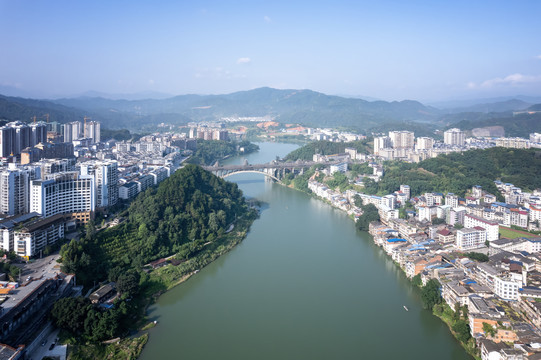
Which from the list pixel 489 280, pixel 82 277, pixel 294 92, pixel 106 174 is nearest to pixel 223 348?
pixel 82 277

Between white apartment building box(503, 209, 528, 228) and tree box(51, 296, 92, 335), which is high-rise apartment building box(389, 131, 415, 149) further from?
tree box(51, 296, 92, 335)

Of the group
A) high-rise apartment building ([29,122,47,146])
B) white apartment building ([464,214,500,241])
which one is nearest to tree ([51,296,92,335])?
white apartment building ([464,214,500,241])

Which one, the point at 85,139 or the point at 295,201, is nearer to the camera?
the point at 295,201

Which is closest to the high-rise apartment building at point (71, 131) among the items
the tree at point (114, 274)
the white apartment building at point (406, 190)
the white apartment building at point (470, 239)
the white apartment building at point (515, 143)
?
the white apartment building at point (406, 190)

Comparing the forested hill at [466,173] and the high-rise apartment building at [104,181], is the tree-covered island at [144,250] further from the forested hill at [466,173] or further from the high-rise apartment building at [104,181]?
the forested hill at [466,173]

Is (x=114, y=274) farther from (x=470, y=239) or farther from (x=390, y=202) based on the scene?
(x=390, y=202)

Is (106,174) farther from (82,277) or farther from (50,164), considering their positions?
(82,277)
